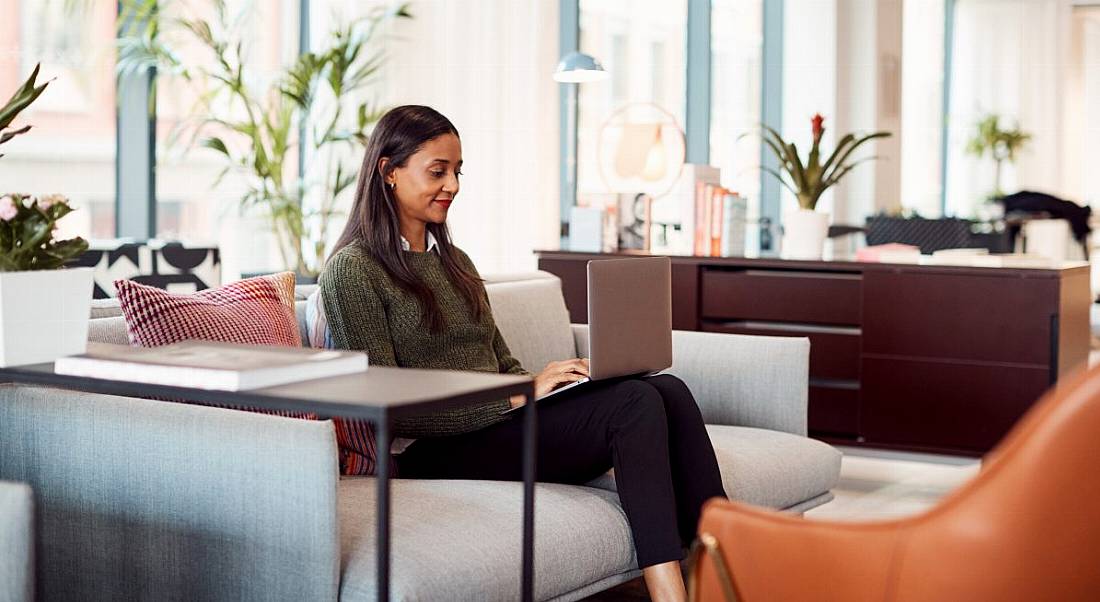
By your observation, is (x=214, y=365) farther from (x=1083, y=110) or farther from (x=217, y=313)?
(x=1083, y=110)

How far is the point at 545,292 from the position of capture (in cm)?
345

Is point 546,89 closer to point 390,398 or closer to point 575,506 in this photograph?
point 575,506

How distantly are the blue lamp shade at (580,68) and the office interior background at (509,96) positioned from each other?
38 cm

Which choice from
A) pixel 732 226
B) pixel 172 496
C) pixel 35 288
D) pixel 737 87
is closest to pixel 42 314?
pixel 35 288

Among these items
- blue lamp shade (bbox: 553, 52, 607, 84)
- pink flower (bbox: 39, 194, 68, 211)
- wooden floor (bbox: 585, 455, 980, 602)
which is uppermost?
blue lamp shade (bbox: 553, 52, 607, 84)

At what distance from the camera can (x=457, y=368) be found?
2.69 meters

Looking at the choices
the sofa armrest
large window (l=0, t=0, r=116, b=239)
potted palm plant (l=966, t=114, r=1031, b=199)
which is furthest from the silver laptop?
potted palm plant (l=966, t=114, r=1031, b=199)

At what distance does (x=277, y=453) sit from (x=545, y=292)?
1678 millimetres

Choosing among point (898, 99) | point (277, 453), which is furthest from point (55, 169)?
point (898, 99)

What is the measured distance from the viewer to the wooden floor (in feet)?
13.3

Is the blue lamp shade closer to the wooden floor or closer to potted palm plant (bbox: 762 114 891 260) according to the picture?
potted palm plant (bbox: 762 114 891 260)

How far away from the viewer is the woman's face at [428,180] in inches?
107

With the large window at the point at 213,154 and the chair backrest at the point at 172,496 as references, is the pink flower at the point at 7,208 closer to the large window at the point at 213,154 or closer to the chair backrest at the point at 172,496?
the chair backrest at the point at 172,496

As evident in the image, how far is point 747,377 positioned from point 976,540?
1.61 meters
